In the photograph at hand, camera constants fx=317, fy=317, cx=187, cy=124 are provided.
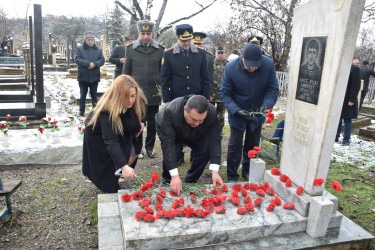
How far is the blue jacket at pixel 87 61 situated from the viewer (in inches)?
269

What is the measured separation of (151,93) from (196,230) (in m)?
2.62

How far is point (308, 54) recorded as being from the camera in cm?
291

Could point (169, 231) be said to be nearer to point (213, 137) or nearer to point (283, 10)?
point (213, 137)

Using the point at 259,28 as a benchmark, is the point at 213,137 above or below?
below

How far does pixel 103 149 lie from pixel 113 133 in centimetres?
38

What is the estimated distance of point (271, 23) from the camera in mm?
13938

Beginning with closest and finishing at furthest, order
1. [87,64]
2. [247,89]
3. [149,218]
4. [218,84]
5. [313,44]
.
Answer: [149,218] → [313,44] → [247,89] → [218,84] → [87,64]

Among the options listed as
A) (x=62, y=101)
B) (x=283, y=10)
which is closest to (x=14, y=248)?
(x=62, y=101)

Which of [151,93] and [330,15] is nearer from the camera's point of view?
[330,15]

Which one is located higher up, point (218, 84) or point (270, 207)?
point (218, 84)

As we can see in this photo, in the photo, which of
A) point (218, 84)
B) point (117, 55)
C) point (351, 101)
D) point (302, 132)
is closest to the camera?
point (302, 132)

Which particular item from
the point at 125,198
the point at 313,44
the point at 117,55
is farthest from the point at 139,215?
the point at 117,55

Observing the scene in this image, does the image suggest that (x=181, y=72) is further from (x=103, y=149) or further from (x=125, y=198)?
(x=125, y=198)

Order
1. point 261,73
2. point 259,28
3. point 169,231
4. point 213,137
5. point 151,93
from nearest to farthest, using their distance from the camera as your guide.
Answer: point 169,231 < point 213,137 < point 261,73 < point 151,93 < point 259,28
